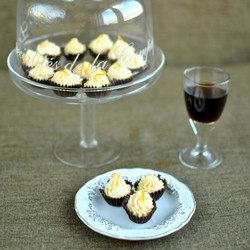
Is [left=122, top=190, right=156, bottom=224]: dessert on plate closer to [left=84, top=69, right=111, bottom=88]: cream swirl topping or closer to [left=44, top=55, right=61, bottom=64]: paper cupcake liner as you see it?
[left=84, top=69, right=111, bottom=88]: cream swirl topping

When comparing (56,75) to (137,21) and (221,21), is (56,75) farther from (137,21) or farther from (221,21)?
(221,21)

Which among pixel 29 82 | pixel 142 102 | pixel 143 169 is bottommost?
pixel 142 102

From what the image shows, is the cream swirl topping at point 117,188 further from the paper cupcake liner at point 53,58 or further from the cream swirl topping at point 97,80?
the paper cupcake liner at point 53,58

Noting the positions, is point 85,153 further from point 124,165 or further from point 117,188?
point 117,188

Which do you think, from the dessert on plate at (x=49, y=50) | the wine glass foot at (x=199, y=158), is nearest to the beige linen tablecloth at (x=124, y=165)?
the wine glass foot at (x=199, y=158)

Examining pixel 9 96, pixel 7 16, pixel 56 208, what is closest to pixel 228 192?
pixel 56 208
